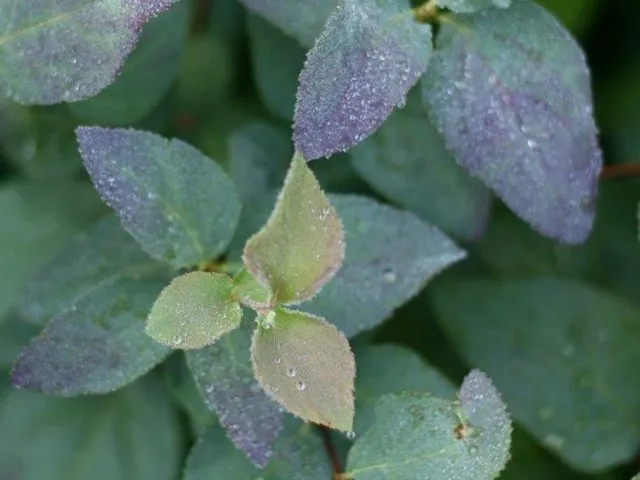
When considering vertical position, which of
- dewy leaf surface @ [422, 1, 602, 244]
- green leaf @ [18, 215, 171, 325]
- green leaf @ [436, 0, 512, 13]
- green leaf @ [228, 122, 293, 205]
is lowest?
green leaf @ [18, 215, 171, 325]

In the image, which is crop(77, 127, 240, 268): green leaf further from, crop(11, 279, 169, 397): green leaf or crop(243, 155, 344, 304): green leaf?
crop(243, 155, 344, 304): green leaf

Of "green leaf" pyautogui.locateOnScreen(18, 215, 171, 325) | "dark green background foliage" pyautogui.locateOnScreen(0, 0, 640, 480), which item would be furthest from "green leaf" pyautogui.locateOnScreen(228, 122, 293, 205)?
"green leaf" pyautogui.locateOnScreen(18, 215, 171, 325)

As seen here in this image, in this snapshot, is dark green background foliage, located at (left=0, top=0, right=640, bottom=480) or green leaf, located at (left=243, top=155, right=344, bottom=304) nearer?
green leaf, located at (left=243, top=155, right=344, bottom=304)

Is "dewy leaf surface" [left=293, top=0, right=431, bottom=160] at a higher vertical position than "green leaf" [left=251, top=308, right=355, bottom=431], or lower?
higher

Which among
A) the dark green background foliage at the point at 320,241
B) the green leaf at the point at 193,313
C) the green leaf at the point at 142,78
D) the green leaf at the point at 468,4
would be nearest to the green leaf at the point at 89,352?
the dark green background foliage at the point at 320,241

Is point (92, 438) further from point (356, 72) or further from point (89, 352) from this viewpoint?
point (356, 72)

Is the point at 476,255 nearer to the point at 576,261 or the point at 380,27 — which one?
the point at 576,261

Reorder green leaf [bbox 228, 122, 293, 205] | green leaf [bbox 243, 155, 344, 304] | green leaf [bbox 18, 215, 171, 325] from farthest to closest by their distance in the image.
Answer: green leaf [bbox 228, 122, 293, 205]
green leaf [bbox 18, 215, 171, 325]
green leaf [bbox 243, 155, 344, 304]

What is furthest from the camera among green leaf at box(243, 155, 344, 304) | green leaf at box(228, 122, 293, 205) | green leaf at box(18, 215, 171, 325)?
green leaf at box(228, 122, 293, 205)
